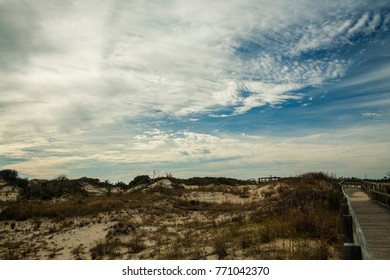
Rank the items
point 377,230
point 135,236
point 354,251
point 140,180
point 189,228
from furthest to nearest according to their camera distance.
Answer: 1. point 140,180
2. point 189,228
3. point 135,236
4. point 377,230
5. point 354,251

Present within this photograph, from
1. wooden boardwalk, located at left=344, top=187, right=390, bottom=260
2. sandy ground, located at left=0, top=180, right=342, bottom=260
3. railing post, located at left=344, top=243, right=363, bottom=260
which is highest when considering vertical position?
railing post, located at left=344, top=243, right=363, bottom=260

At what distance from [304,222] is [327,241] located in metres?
1.30

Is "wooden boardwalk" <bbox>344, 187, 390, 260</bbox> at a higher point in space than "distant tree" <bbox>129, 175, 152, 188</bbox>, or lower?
lower

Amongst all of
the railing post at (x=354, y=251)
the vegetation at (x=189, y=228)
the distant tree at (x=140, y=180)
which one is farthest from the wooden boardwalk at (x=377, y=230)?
the distant tree at (x=140, y=180)

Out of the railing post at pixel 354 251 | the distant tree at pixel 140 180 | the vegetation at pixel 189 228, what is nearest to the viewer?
the railing post at pixel 354 251

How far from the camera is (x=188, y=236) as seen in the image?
14.2 m

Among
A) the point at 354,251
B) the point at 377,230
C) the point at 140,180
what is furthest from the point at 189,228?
the point at 140,180

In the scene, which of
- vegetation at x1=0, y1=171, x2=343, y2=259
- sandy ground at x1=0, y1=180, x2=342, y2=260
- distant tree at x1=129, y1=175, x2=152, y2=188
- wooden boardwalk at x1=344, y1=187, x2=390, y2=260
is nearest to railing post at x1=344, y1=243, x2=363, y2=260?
wooden boardwalk at x1=344, y1=187, x2=390, y2=260

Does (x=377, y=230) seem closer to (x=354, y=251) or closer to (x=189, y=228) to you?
(x=354, y=251)

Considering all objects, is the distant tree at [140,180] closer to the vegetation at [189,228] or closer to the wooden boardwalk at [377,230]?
the vegetation at [189,228]

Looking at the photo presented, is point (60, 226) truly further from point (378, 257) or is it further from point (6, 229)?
point (378, 257)

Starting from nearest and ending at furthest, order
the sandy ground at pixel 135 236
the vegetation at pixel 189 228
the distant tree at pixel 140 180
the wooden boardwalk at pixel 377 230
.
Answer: the wooden boardwalk at pixel 377 230
the vegetation at pixel 189 228
the sandy ground at pixel 135 236
the distant tree at pixel 140 180

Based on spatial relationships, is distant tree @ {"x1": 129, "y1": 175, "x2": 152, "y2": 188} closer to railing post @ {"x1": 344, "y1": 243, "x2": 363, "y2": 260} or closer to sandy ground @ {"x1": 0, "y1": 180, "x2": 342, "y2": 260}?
sandy ground @ {"x1": 0, "y1": 180, "x2": 342, "y2": 260}
